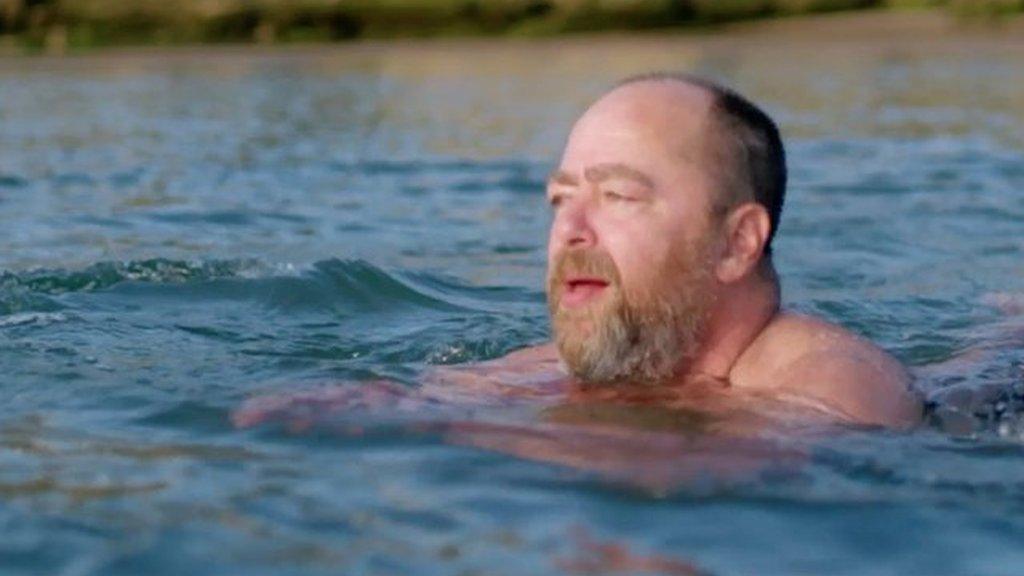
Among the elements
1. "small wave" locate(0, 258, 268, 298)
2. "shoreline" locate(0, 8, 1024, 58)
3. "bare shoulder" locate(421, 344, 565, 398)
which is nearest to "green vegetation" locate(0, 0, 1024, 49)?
"shoreline" locate(0, 8, 1024, 58)

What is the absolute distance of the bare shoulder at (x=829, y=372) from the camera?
5215 millimetres

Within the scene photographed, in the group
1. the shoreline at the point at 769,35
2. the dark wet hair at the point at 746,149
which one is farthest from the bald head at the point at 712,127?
the shoreline at the point at 769,35

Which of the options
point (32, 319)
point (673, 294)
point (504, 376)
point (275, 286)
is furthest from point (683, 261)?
→ point (275, 286)

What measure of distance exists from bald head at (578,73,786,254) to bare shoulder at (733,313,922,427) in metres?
0.22

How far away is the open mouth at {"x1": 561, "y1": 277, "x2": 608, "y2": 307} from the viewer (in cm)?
528

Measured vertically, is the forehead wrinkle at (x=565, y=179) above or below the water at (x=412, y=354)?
above

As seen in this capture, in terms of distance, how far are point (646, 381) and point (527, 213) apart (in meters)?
→ 5.53

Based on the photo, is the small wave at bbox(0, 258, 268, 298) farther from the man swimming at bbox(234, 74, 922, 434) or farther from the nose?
the nose

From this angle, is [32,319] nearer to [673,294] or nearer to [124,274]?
[124,274]

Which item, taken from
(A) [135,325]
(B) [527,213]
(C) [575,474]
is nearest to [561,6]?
(B) [527,213]

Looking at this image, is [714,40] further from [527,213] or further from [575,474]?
[575,474]

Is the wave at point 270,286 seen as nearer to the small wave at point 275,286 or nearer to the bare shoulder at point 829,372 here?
the small wave at point 275,286

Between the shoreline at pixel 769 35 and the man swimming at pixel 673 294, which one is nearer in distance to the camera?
the man swimming at pixel 673 294

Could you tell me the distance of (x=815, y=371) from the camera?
528 centimetres
